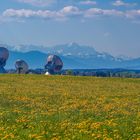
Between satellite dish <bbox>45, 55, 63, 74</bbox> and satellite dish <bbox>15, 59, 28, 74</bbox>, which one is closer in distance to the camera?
satellite dish <bbox>15, 59, 28, 74</bbox>

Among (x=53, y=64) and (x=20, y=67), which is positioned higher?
Answer: (x=53, y=64)

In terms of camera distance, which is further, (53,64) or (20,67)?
(53,64)

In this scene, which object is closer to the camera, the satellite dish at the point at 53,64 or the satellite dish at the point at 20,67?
the satellite dish at the point at 20,67

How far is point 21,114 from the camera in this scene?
2314cm

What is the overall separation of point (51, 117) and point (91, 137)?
7.18 metres

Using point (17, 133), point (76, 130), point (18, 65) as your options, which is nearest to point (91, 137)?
point (76, 130)

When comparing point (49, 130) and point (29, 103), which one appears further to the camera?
point (29, 103)

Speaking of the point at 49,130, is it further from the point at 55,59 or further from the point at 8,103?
the point at 55,59

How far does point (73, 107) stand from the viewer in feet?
93.1

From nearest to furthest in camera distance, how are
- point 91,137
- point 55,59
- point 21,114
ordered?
1. point 91,137
2. point 21,114
3. point 55,59

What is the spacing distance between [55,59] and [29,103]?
164 m

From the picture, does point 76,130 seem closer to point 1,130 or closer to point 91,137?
point 91,137

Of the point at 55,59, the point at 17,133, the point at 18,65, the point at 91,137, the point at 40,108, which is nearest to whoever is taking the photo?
the point at 91,137

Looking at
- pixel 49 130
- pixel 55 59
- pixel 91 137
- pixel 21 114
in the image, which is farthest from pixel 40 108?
pixel 55 59
